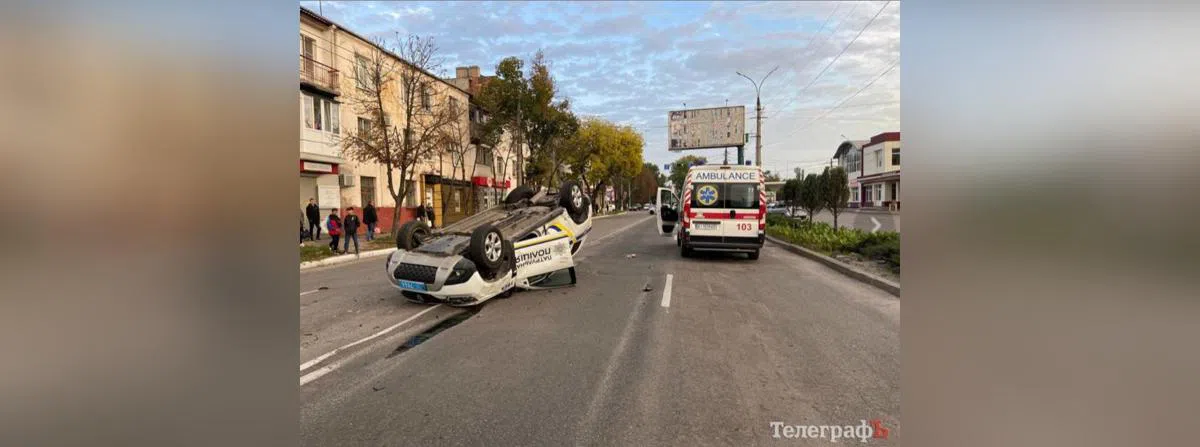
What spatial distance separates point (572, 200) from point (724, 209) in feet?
16.5

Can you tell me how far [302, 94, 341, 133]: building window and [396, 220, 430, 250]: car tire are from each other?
1372 cm

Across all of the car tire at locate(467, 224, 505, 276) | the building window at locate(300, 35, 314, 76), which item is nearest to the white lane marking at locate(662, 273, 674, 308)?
the car tire at locate(467, 224, 505, 276)

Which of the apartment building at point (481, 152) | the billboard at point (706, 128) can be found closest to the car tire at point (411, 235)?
the apartment building at point (481, 152)

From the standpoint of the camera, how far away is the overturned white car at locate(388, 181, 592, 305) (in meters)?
7.07

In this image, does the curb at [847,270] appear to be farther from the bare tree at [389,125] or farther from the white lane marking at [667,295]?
the bare tree at [389,125]

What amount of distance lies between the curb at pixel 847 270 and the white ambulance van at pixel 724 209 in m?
1.45

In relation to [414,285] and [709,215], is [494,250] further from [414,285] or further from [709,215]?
[709,215]

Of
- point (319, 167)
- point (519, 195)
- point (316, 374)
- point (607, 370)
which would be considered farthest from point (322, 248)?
point (607, 370)

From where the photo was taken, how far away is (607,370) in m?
4.63

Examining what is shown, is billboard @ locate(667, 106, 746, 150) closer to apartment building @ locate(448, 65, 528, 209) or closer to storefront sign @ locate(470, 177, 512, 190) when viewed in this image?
apartment building @ locate(448, 65, 528, 209)
